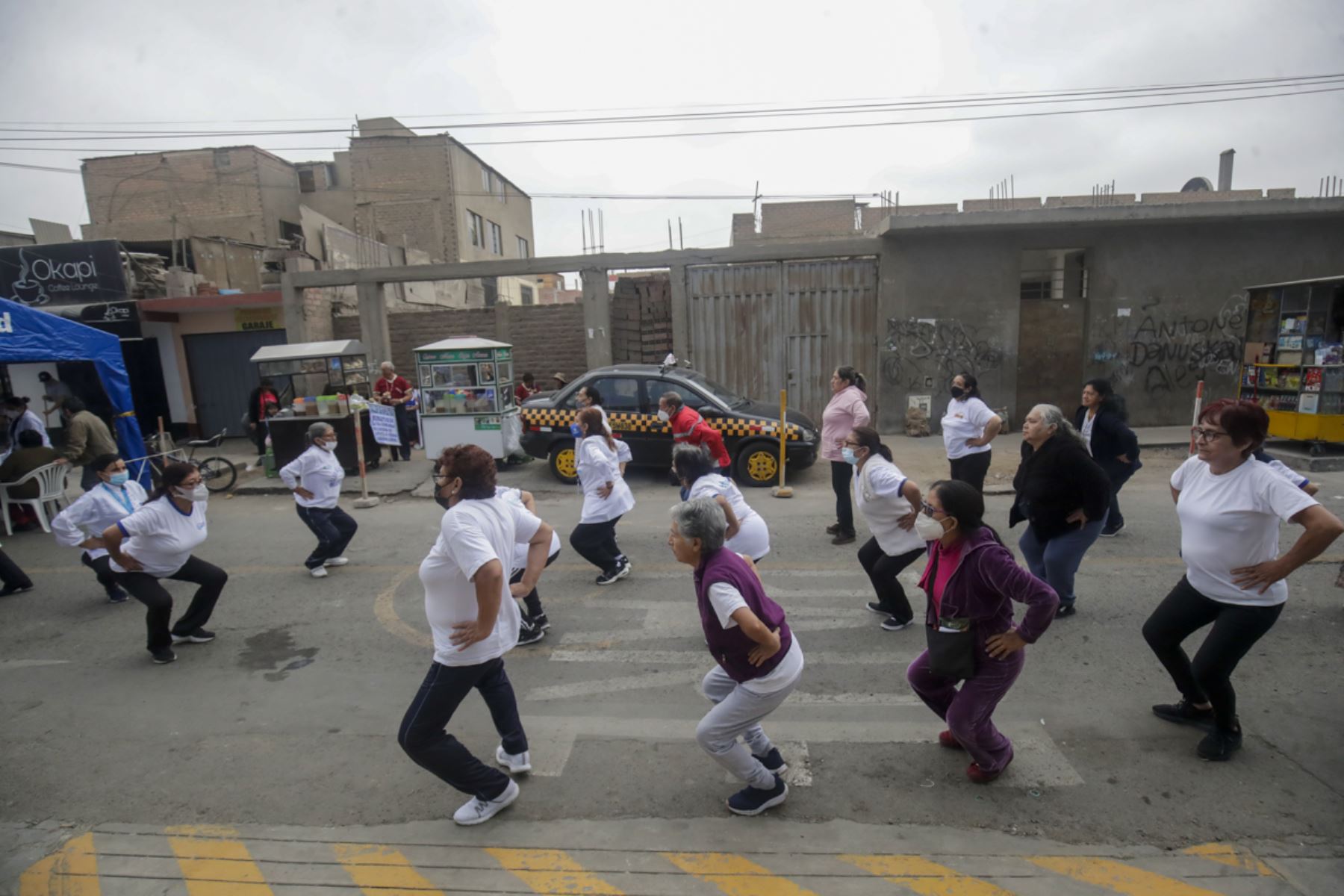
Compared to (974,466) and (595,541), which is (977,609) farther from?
(974,466)

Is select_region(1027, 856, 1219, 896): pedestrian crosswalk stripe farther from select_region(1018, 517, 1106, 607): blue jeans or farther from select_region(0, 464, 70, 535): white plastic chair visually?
select_region(0, 464, 70, 535): white plastic chair

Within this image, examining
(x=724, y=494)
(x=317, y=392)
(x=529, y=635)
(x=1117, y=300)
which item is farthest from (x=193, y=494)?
(x=1117, y=300)

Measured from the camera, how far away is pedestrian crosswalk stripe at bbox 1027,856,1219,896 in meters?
2.74

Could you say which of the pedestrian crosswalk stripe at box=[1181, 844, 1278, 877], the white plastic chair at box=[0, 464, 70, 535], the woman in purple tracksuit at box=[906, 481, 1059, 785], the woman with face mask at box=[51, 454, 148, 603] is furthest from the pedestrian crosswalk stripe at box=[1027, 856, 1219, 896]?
the white plastic chair at box=[0, 464, 70, 535]

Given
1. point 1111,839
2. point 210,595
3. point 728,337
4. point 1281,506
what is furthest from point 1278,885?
point 728,337

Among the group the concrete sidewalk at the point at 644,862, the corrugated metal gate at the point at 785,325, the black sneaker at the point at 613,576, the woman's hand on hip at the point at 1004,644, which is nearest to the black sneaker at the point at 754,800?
the concrete sidewalk at the point at 644,862

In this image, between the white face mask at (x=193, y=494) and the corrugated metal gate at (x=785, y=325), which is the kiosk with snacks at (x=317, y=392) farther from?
the corrugated metal gate at (x=785, y=325)

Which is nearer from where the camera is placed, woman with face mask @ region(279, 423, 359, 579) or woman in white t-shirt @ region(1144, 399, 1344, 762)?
woman in white t-shirt @ region(1144, 399, 1344, 762)

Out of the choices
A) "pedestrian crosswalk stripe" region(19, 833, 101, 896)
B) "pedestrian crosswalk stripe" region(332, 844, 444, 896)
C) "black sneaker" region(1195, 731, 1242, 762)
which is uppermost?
"black sneaker" region(1195, 731, 1242, 762)

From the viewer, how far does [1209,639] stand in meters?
3.45

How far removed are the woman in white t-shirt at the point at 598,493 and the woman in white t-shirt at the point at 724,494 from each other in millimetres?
1130

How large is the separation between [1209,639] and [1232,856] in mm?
951

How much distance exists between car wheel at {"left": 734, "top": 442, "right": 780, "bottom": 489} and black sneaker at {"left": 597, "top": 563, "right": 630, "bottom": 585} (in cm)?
385

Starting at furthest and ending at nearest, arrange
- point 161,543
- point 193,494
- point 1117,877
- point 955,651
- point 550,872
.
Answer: point 193,494, point 161,543, point 955,651, point 550,872, point 1117,877
